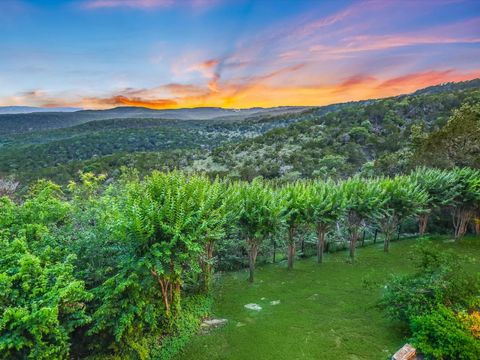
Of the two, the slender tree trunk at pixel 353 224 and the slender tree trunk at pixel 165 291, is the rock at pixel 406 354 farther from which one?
the slender tree trunk at pixel 353 224

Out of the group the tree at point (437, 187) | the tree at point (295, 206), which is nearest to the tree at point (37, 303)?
the tree at point (295, 206)

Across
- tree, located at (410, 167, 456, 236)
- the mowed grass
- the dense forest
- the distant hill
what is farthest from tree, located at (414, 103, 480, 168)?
the distant hill

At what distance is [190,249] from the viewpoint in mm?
7773

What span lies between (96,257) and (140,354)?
2.63 m

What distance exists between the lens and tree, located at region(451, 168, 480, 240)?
1652 cm

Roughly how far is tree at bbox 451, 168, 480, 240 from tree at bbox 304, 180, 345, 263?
7.21 meters

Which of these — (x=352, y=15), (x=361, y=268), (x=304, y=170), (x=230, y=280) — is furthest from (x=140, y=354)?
(x=304, y=170)

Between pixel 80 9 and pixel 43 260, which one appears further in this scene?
pixel 80 9

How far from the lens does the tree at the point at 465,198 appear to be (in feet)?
54.2

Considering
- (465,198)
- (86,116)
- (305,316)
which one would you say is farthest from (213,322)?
(86,116)

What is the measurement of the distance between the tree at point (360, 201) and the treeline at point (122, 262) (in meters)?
1.92

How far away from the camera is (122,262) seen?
24.3 feet

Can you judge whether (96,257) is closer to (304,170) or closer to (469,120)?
(469,120)

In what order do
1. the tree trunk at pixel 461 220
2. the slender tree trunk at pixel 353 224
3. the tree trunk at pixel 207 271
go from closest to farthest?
the tree trunk at pixel 207 271 < the slender tree trunk at pixel 353 224 < the tree trunk at pixel 461 220
